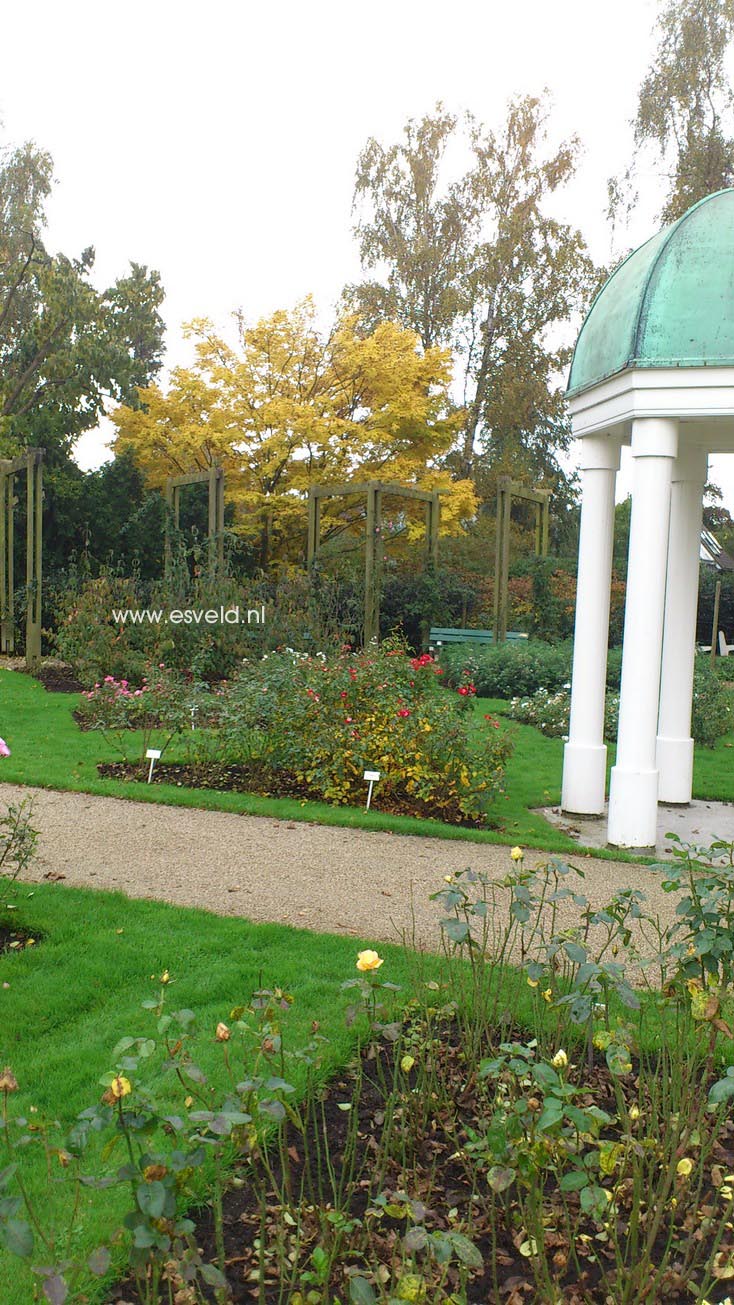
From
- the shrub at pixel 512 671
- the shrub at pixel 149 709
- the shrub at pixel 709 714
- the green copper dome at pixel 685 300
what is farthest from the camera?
the shrub at pixel 512 671

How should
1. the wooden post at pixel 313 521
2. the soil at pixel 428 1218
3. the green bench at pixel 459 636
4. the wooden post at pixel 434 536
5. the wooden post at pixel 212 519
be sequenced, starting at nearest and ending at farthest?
the soil at pixel 428 1218 → the wooden post at pixel 212 519 → the wooden post at pixel 313 521 → the wooden post at pixel 434 536 → the green bench at pixel 459 636

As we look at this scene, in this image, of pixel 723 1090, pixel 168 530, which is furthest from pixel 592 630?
pixel 168 530

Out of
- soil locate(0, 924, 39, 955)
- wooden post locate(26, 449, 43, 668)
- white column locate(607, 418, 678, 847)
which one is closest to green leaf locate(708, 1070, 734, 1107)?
soil locate(0, 924, 39, 955)

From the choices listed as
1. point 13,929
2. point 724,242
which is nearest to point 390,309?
point 724,242

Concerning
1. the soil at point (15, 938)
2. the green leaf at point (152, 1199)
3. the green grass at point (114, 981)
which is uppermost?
the green leaf at point (152, 1199)

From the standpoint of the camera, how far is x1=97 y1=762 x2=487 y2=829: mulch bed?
277 inches

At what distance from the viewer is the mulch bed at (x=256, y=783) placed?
23.1ft

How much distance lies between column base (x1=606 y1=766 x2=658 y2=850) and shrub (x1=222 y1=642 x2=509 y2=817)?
3.36 feet

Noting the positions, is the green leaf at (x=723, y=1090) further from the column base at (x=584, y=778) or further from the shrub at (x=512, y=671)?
the shrub at (x=512, y=671)

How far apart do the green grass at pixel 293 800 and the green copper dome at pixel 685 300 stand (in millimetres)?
2829

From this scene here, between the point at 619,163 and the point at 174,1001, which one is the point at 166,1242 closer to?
the point at 174,1001

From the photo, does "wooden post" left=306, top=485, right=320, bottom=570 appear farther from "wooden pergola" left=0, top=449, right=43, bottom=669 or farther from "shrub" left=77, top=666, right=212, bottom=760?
"shrub" left=77, top=666, right=212, bottom=760

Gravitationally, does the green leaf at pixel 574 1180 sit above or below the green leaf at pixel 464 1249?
above

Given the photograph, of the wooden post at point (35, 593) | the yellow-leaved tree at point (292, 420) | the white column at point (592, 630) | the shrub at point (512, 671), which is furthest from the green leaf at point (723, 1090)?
the yellow-leaved tree at point (292, 420)
